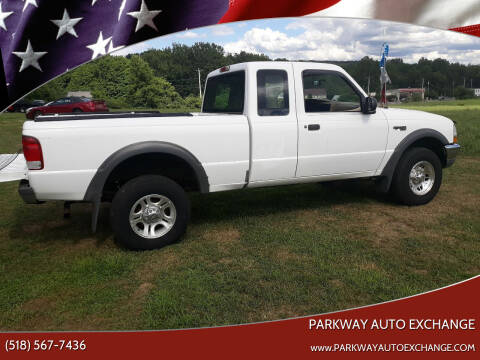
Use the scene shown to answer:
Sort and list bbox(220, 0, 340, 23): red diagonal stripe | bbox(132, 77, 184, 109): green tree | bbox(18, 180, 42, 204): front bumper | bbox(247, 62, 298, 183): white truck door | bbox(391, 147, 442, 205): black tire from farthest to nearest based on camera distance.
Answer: bbox(132, 77, 184, 109): green tree < bbox(391, 147, 442, 205): black tire < bbox(247, 62, 298, 183): white truck door < bbox(18, 180, 42, 204): front bumper < bbox(220, 0, 340, 23): red diagonal stripe

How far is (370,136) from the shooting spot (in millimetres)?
5301

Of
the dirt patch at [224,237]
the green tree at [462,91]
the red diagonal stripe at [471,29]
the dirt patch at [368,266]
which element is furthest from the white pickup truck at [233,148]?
the green tree at [462,91]

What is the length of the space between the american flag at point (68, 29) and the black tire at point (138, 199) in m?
1.47

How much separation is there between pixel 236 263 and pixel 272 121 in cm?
174

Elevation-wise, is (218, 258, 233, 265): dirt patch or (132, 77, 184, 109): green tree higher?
(132, 77, 184, 109): green tree

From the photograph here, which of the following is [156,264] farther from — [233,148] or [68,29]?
[68,29]

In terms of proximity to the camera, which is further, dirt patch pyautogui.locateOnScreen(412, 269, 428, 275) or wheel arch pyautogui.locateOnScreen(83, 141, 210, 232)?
wheel arch pyautogui.locateOnScreen(83, 141, 210, 232)

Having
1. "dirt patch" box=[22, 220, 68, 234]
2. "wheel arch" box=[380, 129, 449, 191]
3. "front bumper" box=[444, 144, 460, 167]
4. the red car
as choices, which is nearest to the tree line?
"wheel arch" box=[380, 129, 449, 191]

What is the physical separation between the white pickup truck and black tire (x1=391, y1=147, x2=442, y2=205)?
1cm

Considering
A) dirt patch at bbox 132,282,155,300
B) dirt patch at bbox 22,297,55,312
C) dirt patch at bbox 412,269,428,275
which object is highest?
dirt patch at bbox 22,297,55,312

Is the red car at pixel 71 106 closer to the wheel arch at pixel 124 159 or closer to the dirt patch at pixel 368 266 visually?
the wheel arch at pixel 124 159

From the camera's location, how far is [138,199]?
13.8ft

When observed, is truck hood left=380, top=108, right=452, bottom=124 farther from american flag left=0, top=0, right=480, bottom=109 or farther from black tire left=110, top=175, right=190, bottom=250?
american flag left=0, top=0, right=480, bottom=109

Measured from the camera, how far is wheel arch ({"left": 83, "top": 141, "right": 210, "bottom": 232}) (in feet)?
13.2
